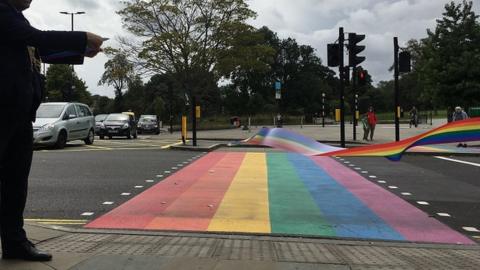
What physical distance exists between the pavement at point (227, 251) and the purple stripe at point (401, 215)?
26cm

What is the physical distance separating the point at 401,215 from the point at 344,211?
84 cm

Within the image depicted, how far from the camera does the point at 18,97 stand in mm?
4223

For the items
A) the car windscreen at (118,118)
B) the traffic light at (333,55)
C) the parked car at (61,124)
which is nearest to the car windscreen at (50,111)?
the parked car at (61,124)

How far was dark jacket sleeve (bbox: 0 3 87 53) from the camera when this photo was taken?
4152mm

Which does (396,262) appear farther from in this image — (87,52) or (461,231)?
(87,52)

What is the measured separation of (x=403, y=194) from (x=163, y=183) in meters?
4.62

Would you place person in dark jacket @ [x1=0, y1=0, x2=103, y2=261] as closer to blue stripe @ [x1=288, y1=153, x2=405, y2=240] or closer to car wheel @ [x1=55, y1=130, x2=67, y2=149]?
blue stripe @ [x1=288, y1=153, x2=405, y2=240]

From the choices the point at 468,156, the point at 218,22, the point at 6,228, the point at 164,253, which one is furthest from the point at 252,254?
the point at 218,22

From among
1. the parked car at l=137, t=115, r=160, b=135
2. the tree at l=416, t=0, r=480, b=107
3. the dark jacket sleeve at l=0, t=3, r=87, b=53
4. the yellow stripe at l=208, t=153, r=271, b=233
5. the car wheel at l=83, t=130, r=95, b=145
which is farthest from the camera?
the parked car at l=137, t=115, r=160, b=135

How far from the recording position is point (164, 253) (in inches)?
208

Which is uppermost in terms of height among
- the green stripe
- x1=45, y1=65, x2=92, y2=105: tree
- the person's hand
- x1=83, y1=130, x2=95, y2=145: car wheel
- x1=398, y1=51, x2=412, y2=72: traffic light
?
x1=45, y1=65, x2=92, y2=105: tree

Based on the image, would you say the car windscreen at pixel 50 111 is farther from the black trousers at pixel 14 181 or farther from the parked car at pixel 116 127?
the black trousers at pixel 14 181

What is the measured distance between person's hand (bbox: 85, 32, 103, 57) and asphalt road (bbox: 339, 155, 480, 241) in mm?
5118

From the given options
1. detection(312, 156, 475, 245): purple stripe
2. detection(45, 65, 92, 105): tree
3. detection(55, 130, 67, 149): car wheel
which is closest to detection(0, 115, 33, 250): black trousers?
detection(312, 156, 475, 245): purple stripe
